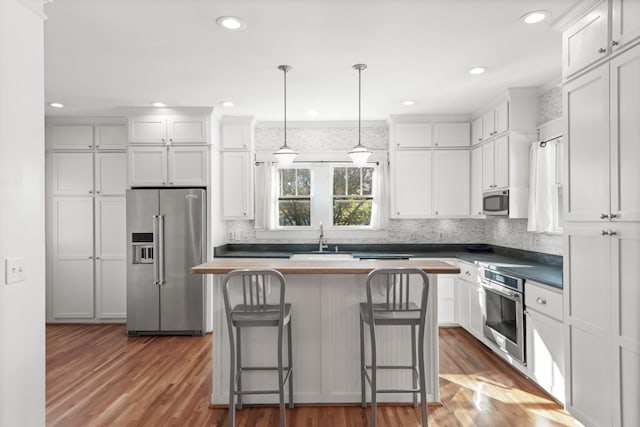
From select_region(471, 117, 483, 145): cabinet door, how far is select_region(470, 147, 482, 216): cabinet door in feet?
0.34

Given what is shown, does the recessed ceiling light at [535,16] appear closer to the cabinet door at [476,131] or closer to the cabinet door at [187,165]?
the cabinet door at [476,131]

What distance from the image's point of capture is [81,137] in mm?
5285

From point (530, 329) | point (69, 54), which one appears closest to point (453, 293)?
point (530, 329)

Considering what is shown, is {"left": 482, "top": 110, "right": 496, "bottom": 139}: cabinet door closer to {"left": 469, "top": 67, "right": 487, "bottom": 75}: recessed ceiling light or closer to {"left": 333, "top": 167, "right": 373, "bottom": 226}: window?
{"left": 469, "top": 67, "right": 487, "bottom": 75}: recessed ceiling light

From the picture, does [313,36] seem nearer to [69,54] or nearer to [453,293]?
[69,54]

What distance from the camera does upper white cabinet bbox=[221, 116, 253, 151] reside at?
5.33 metres

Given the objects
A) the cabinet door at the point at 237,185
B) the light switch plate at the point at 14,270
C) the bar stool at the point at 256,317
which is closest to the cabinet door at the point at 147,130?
the cabinet door at the point at 237,185

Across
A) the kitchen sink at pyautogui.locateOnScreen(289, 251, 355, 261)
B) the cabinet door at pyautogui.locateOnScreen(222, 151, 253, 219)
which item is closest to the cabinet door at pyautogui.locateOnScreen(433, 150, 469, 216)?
the kitchen sink at pyautogui.locateOnScreen(289, 251, 355, 261)

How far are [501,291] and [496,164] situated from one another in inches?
61.3

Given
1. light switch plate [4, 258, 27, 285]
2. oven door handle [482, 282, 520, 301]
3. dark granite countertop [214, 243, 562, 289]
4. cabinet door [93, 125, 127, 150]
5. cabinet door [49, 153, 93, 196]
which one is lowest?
oven door handle [482, 282, 520, 301]

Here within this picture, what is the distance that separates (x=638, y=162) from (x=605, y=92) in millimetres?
494

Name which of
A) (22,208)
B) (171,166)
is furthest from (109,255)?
(22,208)

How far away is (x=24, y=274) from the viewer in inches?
78.2

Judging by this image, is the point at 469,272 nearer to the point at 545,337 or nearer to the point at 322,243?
the point at 545,337
